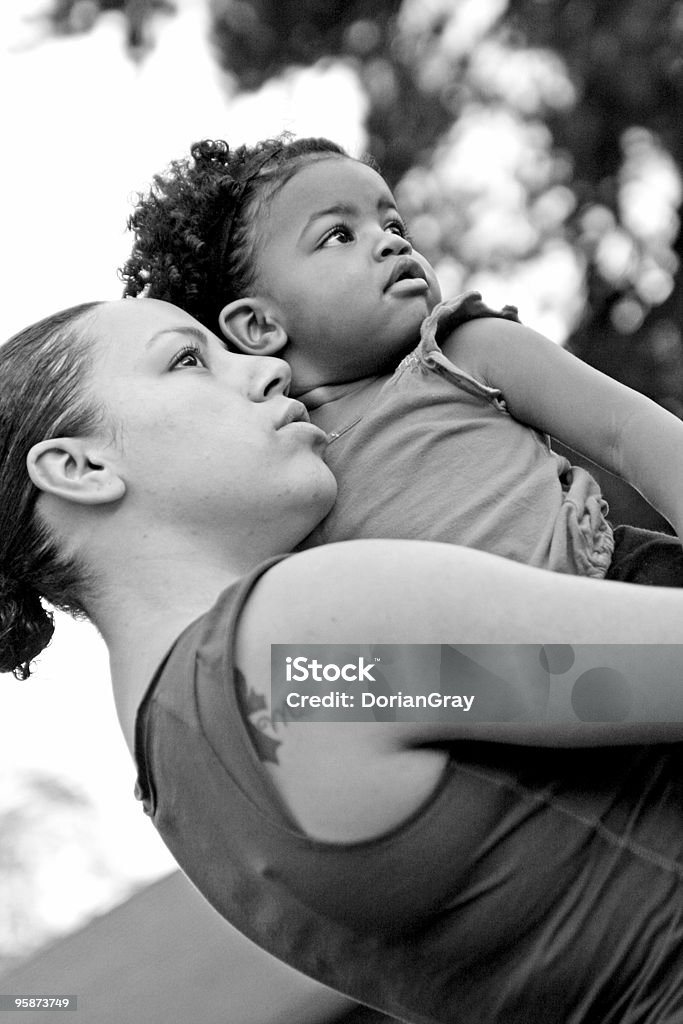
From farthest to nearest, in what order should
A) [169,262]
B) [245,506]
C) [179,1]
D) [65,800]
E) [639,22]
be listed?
[65,800], [179,1], [639,22], [169,262], [245,506]

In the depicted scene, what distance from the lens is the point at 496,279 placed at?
558 cm

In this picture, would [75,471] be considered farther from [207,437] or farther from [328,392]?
[328,392]

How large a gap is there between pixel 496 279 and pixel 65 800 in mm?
3227

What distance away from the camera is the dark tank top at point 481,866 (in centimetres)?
107

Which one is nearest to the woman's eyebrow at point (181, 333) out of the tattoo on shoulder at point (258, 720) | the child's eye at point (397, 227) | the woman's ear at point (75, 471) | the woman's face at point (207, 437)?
the woman's face at point (207, 437)

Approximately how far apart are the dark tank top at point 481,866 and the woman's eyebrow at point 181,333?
1.39ft

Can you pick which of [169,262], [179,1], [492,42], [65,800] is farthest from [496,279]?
Result: [169,262]

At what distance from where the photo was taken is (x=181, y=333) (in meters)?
1.46

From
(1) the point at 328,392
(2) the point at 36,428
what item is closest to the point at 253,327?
(1) the point at 328,392

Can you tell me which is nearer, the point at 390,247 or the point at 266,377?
the point at 266,377

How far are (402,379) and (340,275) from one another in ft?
0.55

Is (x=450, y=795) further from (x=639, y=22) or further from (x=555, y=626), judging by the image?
(x=639, y=22)

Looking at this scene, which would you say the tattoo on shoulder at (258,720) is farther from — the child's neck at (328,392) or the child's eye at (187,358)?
the child's neck at (328,392)

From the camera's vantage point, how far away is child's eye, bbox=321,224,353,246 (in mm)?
A: 1683
